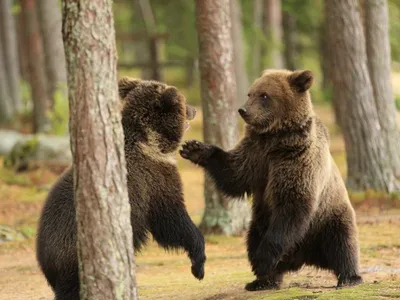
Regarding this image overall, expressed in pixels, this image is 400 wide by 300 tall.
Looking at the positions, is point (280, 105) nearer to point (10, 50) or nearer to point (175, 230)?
point (175, 230)

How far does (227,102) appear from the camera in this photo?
12.2 metres

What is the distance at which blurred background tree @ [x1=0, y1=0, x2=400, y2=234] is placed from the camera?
15.0 meters

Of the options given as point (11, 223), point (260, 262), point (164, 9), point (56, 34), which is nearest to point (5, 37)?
point (164, 9)

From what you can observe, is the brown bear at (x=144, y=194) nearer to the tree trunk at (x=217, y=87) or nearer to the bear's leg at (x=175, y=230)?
the bear's leg at (x=175, y=230)

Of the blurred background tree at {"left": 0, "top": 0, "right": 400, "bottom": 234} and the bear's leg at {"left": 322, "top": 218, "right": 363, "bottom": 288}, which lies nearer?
the bear's leg at {"left": 322, "top": 218, "right": 363, "bottom": 288}

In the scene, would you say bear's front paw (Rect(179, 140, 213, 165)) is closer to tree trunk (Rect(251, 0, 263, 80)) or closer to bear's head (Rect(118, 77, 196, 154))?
bear's head (Rect(118, 77, 196, 154))

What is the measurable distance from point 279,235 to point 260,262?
345 mm

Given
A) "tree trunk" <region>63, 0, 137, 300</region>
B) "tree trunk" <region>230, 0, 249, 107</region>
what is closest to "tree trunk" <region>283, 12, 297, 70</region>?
"tree trunk" <region>230, 0, 249, 107</region>

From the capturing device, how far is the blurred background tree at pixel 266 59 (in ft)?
49.3

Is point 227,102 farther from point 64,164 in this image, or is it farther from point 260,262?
point 64,164

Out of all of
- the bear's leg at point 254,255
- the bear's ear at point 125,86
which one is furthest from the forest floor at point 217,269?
the bear's ear at point 125,86

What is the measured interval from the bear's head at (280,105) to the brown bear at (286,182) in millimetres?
10

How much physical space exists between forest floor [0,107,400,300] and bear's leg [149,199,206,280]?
0.27 meters

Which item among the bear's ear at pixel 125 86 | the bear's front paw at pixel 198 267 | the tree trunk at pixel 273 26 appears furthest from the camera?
the tree trunk at pixel 273 26
